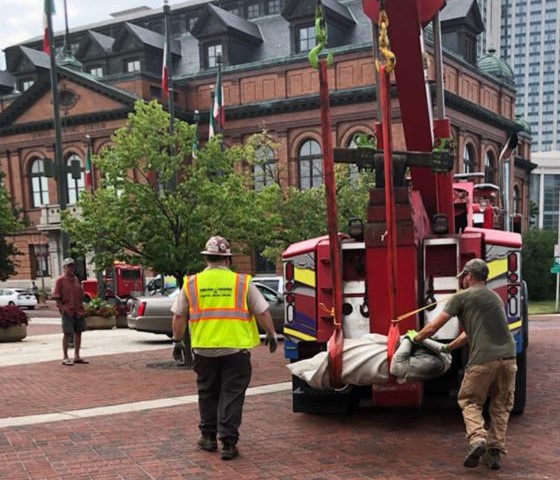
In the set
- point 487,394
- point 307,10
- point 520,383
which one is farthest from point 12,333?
point 307,10

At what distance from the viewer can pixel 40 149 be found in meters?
41.3

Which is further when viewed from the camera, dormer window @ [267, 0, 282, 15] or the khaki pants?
dormer window @ [267, 0, 282, 15]

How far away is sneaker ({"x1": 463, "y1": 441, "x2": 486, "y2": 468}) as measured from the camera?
14.7 ft

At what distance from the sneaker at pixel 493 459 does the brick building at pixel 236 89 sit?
1108 inches

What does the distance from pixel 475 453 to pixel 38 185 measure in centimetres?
4194

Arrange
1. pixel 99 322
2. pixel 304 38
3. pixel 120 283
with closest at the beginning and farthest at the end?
pixel 99 322 → pixel 120 283 → pixel 304 38

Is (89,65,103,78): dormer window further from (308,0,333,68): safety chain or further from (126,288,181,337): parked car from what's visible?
(308,0,333,68): safety chain

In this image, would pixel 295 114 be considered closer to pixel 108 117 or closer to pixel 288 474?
pixel 108 117

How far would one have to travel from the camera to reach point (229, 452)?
5008mm

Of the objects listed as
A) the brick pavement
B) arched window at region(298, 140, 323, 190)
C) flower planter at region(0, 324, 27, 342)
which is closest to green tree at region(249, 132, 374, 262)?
flower planter at region(0, 324, 27, 342)

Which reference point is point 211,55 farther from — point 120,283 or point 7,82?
point 7,82

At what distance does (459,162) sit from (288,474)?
114 feet

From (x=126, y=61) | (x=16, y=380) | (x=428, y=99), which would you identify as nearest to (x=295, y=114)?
(x=126, y=61)

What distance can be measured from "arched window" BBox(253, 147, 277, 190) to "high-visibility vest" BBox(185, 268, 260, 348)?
1967 cm
